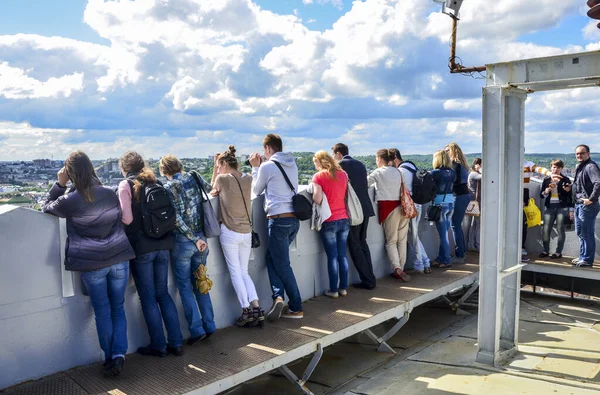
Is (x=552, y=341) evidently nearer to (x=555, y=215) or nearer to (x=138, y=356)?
(x=555, y=215)

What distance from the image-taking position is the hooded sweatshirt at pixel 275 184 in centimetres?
548

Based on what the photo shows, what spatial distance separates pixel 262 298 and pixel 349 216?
54.8 inches

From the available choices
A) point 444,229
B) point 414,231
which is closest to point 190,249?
point 414,231

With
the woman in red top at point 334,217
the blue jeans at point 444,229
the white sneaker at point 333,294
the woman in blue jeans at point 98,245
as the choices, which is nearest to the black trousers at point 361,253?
the woman in red top at point 334,217

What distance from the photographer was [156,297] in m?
4.68

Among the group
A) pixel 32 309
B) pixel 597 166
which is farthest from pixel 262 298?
pixel 597 166

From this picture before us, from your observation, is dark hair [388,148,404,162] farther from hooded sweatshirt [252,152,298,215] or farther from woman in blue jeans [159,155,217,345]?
woman in blue jeans [159,155,217,345]

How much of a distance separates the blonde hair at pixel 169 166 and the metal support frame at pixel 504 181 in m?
2.96

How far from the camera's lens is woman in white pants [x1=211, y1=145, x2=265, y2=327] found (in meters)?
5.11

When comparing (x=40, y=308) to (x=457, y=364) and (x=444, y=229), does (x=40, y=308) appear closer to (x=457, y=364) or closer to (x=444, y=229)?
(x=457, y=364)

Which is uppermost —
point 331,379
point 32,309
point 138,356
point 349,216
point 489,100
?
point 489,100

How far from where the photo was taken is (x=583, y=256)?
8.10 metres

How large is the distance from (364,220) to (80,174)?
3646 mm

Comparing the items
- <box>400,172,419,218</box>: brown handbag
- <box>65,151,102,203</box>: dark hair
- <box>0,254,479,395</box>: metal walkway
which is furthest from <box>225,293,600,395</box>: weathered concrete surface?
<box>65,151,102,203</box>: dark hair
